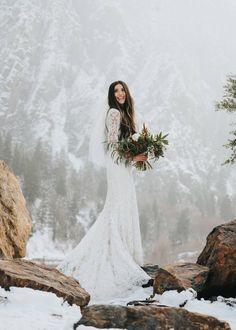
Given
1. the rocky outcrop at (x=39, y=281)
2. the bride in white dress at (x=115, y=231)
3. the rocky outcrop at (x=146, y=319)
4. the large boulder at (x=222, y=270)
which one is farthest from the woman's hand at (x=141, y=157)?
the rocky outcrop at (x=146, y=319)

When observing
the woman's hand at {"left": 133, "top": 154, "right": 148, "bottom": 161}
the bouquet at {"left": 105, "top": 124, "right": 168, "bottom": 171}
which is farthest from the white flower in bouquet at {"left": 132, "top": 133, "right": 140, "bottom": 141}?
the woman's hand at {"left": 133, "top": 154, "right": 148, "bottom": 161}

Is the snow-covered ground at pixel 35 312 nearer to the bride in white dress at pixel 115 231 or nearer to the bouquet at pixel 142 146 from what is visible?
the bride in white dress at pixel 115 231

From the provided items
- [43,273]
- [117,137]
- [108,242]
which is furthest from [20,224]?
[43,273]

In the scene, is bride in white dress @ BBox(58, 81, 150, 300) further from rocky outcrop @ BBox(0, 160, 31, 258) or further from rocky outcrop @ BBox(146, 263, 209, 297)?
rocky outcrop @ BBox(146, 263, 209, 297)

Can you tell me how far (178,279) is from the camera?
7035 millimetres

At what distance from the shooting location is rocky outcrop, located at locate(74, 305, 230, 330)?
4.70 m

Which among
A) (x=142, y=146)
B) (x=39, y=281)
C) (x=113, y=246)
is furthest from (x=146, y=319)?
(x=142, y=146)

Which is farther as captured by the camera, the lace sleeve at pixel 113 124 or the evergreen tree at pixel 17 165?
the evergreen tree at pixel 17 165

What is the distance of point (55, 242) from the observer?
370ft

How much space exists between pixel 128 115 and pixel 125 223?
2008 mm

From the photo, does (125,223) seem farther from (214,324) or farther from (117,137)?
(214,324)

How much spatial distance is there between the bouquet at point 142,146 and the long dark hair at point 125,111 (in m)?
0.30

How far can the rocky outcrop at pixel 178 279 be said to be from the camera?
23.0ft

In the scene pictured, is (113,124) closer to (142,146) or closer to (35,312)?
(142,146)
